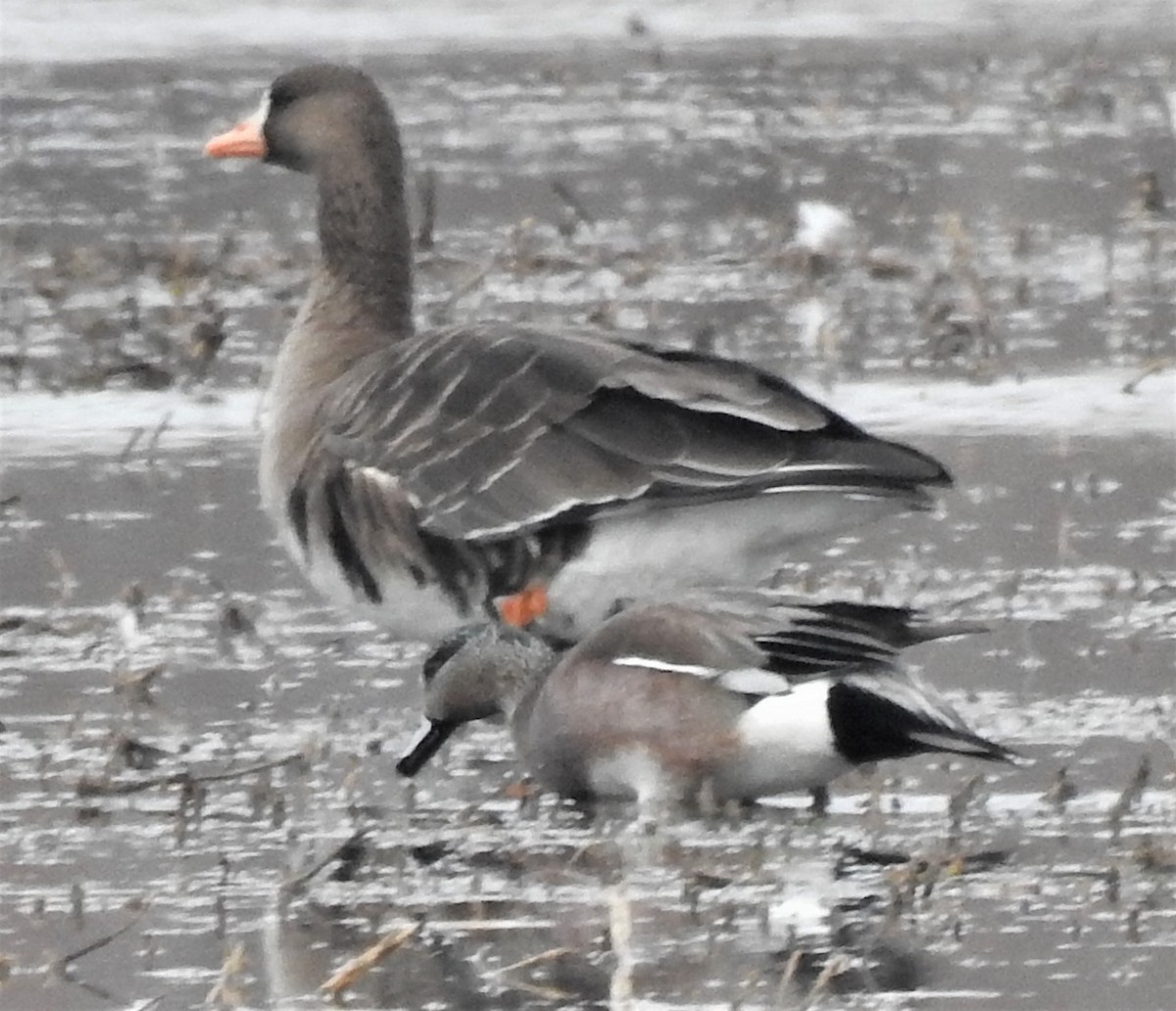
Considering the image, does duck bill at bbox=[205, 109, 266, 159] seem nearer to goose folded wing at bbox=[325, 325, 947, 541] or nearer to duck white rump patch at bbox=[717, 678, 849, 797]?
goose folded wing at bbox=[325, 325, 947, 541]

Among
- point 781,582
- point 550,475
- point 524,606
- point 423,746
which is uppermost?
point 550,475

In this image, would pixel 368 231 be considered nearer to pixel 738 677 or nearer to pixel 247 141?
pixel 247 141

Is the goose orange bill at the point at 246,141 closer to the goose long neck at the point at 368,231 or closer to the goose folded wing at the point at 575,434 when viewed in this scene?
the goose long neck at the point at 368,231

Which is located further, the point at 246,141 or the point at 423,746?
the point at 246,141

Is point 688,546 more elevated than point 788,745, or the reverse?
point 688,546

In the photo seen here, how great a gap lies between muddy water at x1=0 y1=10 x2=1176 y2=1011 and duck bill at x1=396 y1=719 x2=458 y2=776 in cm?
5

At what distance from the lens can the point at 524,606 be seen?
7277mm

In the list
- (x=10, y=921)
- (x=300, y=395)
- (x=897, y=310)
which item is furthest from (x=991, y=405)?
(x=10, y=921)

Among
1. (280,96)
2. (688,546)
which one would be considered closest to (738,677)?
(688,546)

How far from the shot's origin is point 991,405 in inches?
405

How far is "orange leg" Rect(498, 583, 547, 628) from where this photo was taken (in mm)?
7258

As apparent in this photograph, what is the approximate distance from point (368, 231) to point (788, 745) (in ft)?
9.15

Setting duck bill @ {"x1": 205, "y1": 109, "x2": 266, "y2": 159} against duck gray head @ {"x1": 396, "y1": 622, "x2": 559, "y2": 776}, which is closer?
duck gray head @ {"x1": 396, "y1": 622, "x2": 559, "y2": 776}

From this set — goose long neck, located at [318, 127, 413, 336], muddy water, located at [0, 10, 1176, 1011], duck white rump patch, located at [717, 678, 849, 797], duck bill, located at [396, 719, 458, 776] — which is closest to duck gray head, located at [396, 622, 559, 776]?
duck bill, located at [396, 719, 458, 776]
